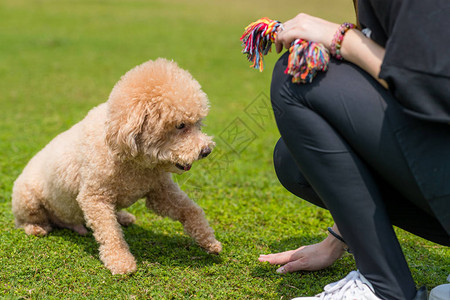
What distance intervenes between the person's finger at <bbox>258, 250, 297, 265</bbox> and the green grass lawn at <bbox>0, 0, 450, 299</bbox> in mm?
40

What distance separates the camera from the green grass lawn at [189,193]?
2.75 meters

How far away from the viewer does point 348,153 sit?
2066 mm

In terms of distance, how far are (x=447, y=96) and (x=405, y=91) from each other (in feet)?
0.48

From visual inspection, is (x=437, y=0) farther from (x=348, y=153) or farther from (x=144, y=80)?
(x=144, y=80)

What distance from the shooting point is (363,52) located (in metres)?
2.02

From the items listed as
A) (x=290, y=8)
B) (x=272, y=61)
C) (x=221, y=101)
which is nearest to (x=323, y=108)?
(x=221, y=101)

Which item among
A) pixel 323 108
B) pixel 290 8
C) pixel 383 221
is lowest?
pixel 290 8

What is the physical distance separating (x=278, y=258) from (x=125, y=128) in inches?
45.5

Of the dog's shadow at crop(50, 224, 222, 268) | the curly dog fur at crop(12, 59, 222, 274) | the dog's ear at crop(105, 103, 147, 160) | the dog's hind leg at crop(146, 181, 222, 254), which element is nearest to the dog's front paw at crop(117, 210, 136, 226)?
the dog's shadow at crop(50, 224, 222, 268)

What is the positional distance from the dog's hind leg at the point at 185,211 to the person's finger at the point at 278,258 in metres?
0.28

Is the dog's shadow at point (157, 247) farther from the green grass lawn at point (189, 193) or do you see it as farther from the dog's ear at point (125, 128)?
the dog's ear at point (125, 128)

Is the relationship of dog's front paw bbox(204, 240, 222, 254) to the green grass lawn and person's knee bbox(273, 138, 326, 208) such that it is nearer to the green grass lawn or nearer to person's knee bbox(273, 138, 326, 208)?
the green grass lawn

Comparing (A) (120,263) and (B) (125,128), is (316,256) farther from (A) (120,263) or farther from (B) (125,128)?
(B) (125,128)

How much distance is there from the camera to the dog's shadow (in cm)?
304
